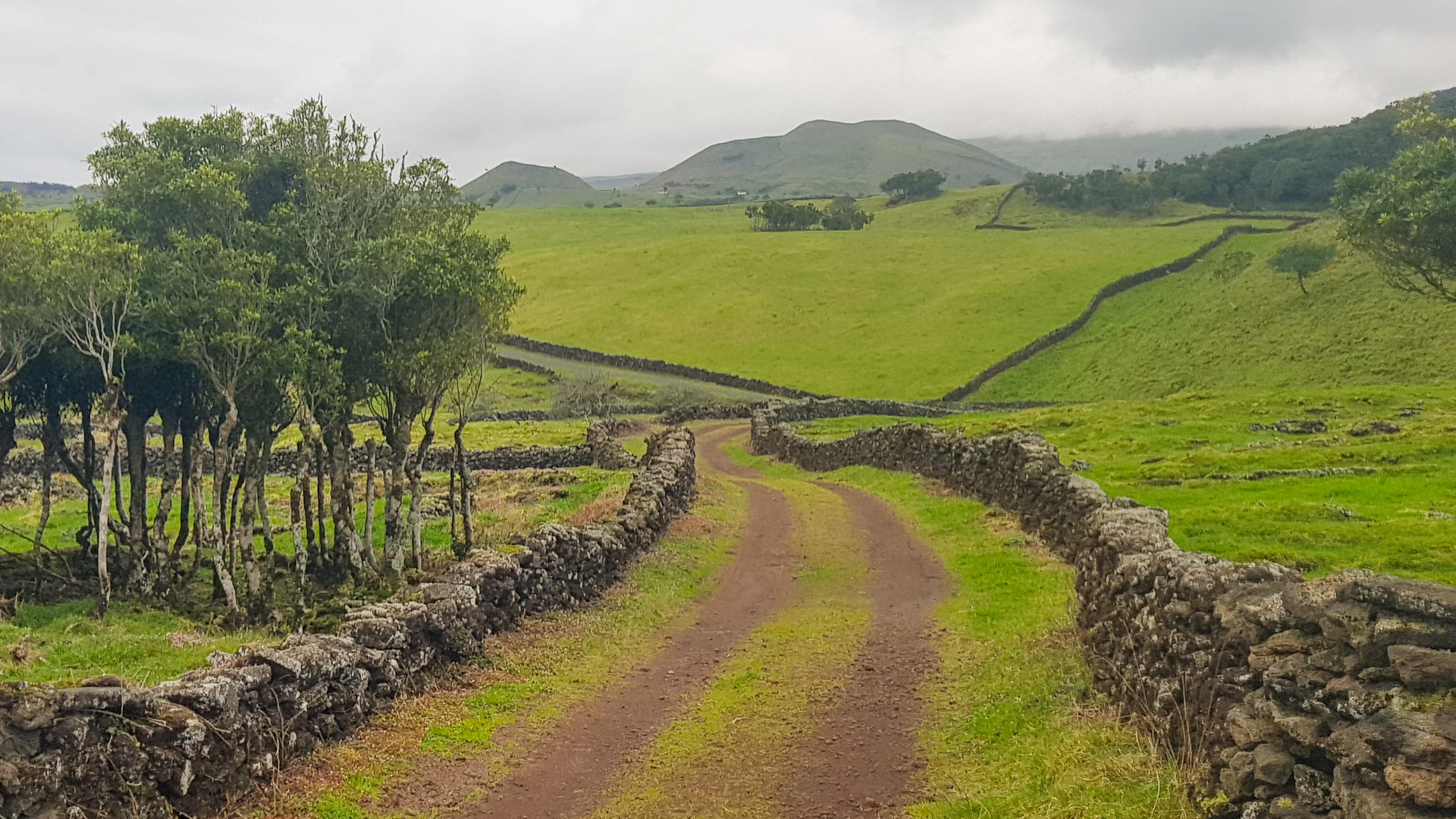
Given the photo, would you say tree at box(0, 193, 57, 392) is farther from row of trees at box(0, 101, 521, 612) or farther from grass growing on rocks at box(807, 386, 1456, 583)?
grass growing on rocks at box(807, 386, 1456, 583)

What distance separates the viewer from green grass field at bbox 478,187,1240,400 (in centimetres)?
9344

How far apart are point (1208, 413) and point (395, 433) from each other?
3962 centimetres

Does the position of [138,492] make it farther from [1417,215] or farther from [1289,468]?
[1417,215]

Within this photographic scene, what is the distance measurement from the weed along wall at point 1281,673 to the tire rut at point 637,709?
6.59 m

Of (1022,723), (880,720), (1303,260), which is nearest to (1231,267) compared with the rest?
(1303,260)

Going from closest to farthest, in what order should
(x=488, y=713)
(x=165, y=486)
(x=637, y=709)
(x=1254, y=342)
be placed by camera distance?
(x=488, y=713) < (x=637, y=709) < (x=165, y=486) < (x=1254, y=342)

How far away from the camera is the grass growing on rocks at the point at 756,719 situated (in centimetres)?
1181

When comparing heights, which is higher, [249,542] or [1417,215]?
[1417,215]

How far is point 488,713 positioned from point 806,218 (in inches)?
6244

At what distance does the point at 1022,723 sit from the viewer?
44.1ft

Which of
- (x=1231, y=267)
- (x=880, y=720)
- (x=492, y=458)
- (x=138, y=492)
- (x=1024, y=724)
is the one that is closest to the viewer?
(x=1024, y=724)

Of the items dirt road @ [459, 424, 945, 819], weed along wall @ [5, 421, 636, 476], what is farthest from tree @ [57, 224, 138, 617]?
weed along wall @ [5, 421, 636, 476]

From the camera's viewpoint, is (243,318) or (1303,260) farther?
(1303,260)

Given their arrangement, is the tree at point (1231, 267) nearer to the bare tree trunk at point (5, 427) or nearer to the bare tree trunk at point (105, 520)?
the bare tree trunk at point (105, 520)
